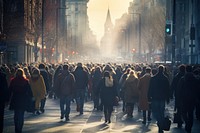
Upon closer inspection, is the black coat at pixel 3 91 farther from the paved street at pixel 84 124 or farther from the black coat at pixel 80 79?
the black coat at pixel 80 79

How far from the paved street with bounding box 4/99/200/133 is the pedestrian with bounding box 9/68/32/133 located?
1.22m

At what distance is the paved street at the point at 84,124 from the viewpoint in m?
16.2

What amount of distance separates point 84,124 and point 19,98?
3.95m

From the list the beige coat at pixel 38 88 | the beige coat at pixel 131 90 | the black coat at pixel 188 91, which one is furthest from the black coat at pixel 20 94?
the beige coat at pixel 131 90

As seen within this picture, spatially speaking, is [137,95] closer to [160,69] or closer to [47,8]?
[160,69]

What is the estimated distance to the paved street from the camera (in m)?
16.2

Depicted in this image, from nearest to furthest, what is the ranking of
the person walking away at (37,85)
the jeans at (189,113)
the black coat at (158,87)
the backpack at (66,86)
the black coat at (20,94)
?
the black coat at (20,94) < the jeans at (189,113) < the black coat at (158,87) < the backpack at (66,86) < the person walking away at (37,85)

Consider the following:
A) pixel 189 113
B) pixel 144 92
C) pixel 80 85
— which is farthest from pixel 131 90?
pixel 189 113

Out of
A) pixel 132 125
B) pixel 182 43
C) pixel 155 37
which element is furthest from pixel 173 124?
pixel 155 37

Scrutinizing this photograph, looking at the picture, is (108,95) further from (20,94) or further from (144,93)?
(20,94)

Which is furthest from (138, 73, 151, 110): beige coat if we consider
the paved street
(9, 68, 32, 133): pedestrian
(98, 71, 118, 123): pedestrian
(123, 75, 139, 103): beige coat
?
(9, 68, 32, 133): pedestrian

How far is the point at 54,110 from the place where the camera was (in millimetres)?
22922

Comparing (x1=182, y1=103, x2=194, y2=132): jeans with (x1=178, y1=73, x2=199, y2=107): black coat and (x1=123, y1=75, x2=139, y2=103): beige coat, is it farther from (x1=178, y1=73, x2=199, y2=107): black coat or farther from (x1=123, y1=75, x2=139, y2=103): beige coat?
(x1=123, y1=75, x2=139, y2=103): beige coat

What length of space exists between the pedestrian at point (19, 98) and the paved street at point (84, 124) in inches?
47.9
